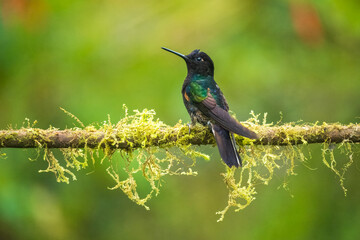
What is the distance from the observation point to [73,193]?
5496 mm

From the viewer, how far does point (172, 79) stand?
5961 millimetres

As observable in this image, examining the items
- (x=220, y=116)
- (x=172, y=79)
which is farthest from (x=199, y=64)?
(x=172, y=79)

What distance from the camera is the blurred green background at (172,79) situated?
5.58 meters

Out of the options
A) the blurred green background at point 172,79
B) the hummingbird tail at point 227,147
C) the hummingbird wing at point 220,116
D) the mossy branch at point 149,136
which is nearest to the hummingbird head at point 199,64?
the hummingbird wing at point 220,116

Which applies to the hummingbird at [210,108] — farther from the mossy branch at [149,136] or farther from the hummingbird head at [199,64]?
the mossy branch at [149,136]

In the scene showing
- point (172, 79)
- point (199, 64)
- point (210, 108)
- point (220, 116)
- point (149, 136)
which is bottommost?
point (149, 136)

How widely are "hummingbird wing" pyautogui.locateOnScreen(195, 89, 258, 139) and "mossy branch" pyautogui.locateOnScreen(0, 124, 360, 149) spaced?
14cm

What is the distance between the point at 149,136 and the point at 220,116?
56 centimetres

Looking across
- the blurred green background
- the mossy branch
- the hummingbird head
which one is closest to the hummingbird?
the hummingbird head

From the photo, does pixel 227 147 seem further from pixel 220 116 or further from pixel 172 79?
pixel 172 79

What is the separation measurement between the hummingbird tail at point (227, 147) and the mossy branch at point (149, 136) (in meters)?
0.15

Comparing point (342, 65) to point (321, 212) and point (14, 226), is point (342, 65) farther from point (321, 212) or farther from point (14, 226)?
point (14, 226)

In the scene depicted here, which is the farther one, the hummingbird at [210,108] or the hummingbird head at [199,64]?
the hummingbird head at [199,64]

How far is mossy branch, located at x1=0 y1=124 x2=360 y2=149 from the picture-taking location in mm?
2977
